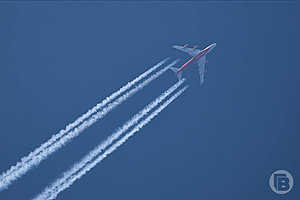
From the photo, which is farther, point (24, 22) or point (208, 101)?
point (208, 101)

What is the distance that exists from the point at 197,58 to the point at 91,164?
6269 mm

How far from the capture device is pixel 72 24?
45.2 feet

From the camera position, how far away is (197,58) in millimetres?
13758

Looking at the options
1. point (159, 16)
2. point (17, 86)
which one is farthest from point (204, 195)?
point (17, 86)

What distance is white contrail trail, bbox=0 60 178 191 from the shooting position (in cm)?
1322

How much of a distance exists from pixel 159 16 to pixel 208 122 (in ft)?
16.9

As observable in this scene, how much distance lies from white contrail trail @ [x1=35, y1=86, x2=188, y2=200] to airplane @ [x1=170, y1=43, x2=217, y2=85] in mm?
858

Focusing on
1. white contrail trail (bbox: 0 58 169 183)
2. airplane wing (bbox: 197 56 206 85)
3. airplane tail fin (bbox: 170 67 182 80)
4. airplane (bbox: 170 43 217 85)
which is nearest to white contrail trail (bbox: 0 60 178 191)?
white contrail trail (bbox: 0 58 169 183)

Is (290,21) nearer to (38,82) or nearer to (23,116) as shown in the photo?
(38,82)

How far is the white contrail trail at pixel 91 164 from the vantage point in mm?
13070

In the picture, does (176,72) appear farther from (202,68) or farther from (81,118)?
(81,118)

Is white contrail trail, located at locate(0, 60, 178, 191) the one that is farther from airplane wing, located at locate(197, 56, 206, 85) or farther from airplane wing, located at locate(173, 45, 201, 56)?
airplane wing, located at locate(197, 56, 206, 85)

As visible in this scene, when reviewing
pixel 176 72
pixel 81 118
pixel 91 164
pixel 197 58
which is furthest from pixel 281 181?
pixel 81 118

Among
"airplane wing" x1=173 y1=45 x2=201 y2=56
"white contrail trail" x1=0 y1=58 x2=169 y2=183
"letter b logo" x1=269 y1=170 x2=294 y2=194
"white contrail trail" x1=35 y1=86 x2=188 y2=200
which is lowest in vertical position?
"letter b logo" x1=269 y1=170 x2=294 y2=194
